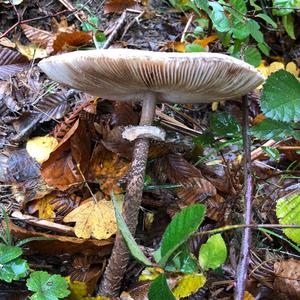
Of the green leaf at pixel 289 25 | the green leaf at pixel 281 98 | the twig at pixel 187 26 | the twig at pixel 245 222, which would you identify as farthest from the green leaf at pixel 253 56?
the green leaf at pixel 289 25

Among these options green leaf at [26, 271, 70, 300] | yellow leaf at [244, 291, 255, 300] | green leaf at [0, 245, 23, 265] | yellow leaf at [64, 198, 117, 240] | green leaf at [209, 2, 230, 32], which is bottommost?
yellow leaf at [244, 291, 255, 300]

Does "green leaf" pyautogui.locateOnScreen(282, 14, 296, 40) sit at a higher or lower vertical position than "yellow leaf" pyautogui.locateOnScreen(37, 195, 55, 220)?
higher

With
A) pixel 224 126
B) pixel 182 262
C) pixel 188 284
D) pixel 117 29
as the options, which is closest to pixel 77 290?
pixel 188 284

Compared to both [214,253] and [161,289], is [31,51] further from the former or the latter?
[161,289]

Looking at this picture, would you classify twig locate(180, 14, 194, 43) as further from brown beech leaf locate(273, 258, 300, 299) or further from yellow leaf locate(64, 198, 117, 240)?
brown beech leaf locate(273, 258, 300, 299)

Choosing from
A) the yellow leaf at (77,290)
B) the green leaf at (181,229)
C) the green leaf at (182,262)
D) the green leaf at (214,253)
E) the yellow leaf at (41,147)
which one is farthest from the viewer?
the yellow leaf at (41,147)

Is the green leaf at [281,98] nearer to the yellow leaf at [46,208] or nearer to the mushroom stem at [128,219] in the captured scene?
the mushroom stem at [128,219]

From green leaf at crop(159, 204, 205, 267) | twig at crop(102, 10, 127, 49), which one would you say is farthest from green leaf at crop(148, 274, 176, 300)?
twig at crop(102, 10, 127, 49)

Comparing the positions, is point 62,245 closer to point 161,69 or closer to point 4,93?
point 161,69
